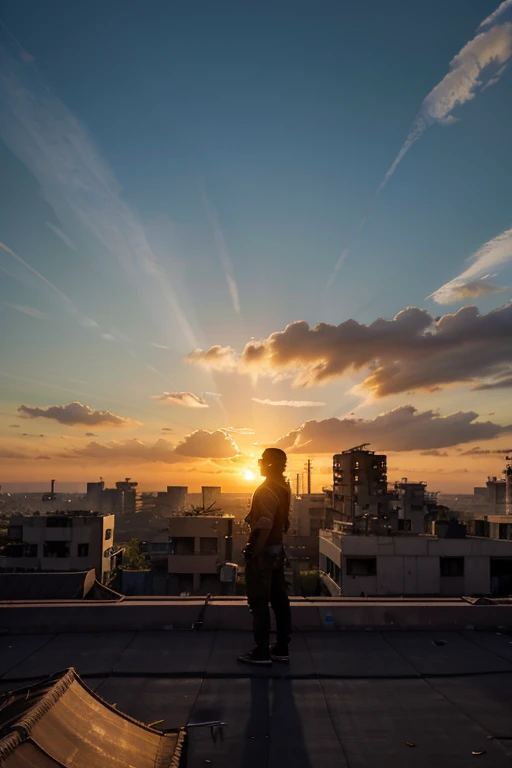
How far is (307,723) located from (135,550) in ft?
263

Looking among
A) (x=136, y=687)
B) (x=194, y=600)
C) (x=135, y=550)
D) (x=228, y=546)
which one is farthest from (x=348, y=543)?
(x=135, y=550)

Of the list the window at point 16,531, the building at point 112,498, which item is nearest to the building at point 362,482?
the window at point 16,531

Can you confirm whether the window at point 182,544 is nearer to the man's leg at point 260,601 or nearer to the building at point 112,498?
the man's leg at point 260,601

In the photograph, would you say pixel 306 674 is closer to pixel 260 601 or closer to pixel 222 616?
pixel 260 601

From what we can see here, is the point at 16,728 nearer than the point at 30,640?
Yes

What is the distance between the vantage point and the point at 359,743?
374 cm

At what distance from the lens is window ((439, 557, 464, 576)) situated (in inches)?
1574

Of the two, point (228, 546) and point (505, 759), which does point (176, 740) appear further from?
point (228, 546)

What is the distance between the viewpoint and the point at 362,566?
38.9 metres

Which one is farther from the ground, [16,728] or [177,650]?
[16,728]

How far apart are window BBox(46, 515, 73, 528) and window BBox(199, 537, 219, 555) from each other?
615 inches

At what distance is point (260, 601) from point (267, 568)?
0.34 meters

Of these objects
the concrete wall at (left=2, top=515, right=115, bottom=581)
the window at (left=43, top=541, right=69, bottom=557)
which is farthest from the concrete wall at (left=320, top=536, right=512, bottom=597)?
the window at (left=43, top=541, right=69, bottom=557)

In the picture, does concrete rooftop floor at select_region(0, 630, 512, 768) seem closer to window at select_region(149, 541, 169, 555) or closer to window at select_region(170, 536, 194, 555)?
window at select_region(170, 536, 194, 555)
